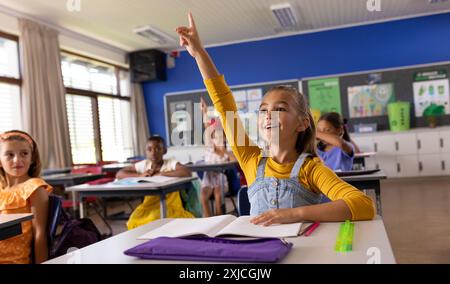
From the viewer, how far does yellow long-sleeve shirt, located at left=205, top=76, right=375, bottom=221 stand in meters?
1.04

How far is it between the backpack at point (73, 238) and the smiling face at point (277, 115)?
37.9 inches

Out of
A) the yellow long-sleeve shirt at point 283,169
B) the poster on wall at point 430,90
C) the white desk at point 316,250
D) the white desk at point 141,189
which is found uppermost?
the poster on wall at point 430,90

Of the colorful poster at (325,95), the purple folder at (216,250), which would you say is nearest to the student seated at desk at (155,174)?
the purple folder at (216,250)

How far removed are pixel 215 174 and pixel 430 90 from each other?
4.28 meters

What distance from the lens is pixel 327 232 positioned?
0.91 m

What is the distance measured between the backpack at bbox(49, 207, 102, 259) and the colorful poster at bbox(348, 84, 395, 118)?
20.3 feet

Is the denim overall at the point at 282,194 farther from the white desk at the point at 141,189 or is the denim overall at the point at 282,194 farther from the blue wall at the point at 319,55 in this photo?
the blue wall at the point at 319,55

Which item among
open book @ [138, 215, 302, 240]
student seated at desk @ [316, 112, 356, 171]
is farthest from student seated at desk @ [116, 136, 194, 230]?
open book @ [138, 215, 302, 240]

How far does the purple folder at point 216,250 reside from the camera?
0.70 m

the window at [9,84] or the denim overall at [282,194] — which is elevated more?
the window at [9,84]

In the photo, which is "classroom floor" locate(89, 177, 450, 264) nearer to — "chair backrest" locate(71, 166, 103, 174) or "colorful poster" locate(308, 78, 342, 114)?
"chair backrest" locate(71, 166, 103, 174)

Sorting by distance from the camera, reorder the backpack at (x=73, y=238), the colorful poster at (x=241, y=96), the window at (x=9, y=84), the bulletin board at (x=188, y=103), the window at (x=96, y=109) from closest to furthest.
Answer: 1. the backpack at (x=73, y=238)
2. the window at (x=9, y=84)
3. the window at (x=96, y=109)
4. the bulletin board at (x=188, y=103)
5. the colorful poster at (x=241, y=96)
